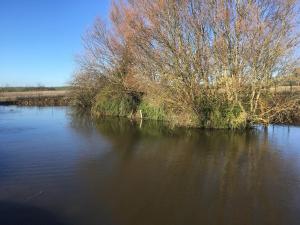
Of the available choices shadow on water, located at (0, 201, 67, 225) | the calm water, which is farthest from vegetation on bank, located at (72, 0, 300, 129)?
shadow on water, located at (0, 201, 67, 225)

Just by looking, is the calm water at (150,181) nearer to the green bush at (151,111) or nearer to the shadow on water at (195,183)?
the shadow on water at (195,183)

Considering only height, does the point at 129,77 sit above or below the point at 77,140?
above

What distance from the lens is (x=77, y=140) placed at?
14461mm

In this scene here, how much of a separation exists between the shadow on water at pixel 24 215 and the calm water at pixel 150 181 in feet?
0.06

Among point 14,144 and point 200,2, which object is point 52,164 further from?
point 200,2

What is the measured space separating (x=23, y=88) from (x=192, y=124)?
169 ft

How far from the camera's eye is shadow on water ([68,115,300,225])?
21.0ft

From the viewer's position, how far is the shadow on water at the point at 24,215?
5977mm

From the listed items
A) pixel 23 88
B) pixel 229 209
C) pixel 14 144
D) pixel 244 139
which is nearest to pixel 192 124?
pixel 244 139

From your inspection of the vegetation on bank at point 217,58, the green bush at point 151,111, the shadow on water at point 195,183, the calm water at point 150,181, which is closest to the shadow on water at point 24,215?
the calm water at point 150,181

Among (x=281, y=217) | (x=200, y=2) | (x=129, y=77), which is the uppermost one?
(x=200, y=2)

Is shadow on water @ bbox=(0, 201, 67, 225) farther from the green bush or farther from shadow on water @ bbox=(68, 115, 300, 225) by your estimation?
the green bush

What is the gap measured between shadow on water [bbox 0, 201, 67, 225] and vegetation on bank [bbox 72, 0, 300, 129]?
1172 cm

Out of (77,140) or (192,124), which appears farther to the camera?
(192,124)
